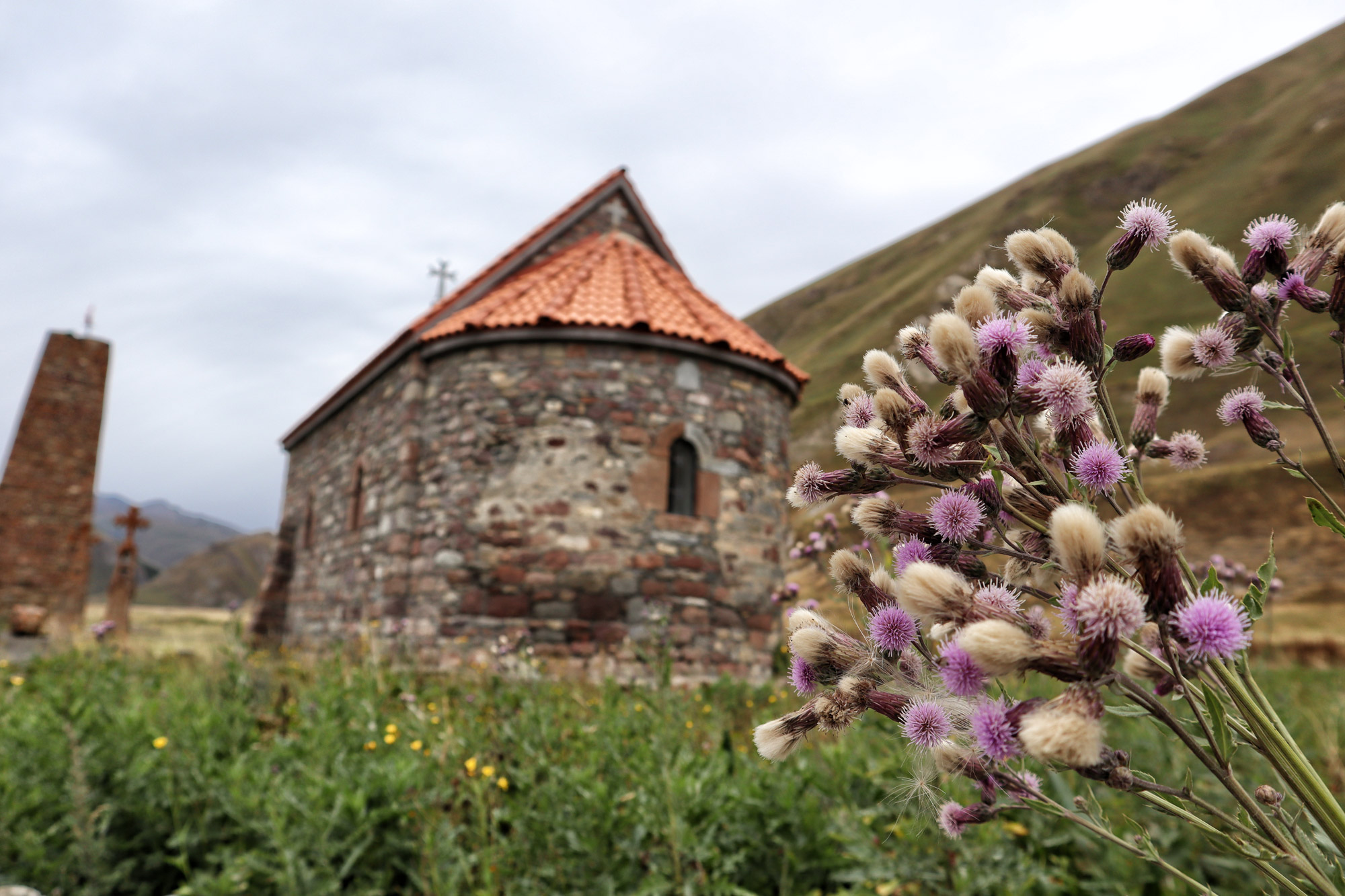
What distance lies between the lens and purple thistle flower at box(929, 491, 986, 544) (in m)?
0.88

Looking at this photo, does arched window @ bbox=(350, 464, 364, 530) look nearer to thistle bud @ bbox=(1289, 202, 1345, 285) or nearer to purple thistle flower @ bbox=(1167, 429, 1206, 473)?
purple thistle flower @ bbox=(1167, 429, 1206, 473)

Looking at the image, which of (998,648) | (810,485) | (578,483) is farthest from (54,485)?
(998,648)

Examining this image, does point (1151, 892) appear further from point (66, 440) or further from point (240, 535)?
point (240, 535)

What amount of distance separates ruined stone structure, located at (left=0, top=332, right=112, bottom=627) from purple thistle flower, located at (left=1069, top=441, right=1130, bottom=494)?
2170 centimetres

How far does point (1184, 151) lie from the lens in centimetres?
8556

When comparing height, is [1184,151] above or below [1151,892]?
above

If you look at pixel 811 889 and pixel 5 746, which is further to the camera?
pixel 5 746

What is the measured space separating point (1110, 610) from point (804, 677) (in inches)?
16.8

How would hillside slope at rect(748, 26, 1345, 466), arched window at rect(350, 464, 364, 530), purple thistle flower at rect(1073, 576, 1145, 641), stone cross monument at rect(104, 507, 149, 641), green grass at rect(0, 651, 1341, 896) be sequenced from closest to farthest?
purple thistle flower at rect(1073, 576, 1145, 641) → green grass at rect(0, 651, 1341, 896) → arched window at rect(350, 464, 364, 530) → stone cross monument at rect(104, 507, 149, 641) → hillside slope at rect(748, 26, 1345, 466)

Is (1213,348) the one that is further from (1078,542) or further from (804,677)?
(804,677)

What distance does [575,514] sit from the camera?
9172mm

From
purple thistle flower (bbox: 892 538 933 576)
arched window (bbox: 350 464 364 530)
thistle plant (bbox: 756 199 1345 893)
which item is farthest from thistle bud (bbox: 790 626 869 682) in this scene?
arched window (bbox: 350 464 364 530)

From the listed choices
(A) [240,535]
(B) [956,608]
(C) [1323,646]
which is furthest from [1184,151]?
(A) [240,535]

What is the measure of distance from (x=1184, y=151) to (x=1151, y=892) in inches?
4193
